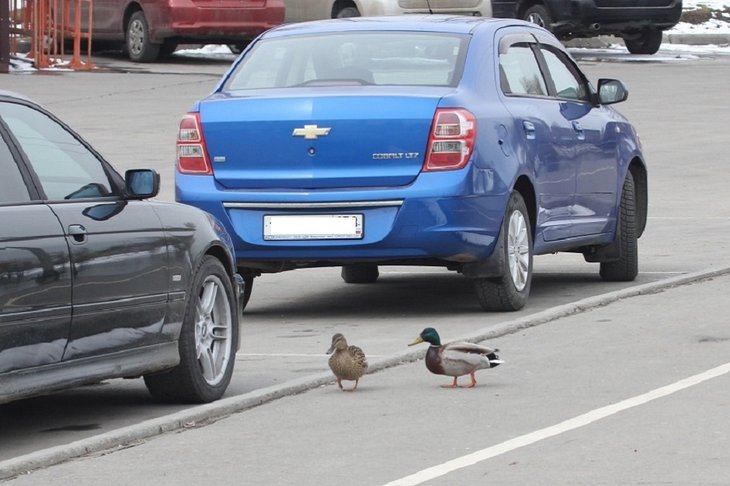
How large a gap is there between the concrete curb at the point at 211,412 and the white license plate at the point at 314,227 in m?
1.00

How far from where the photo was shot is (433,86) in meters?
11.7

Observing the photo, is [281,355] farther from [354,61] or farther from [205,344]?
[354,61]

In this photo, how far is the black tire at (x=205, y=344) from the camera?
8797 mm

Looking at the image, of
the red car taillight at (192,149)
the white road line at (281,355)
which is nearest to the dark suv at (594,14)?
the red car taillight at (192,149)

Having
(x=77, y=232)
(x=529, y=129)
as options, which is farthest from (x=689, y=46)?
(x=77, y=232)

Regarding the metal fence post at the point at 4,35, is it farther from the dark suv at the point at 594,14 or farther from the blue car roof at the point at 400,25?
the blue car roof at the point at 400,25

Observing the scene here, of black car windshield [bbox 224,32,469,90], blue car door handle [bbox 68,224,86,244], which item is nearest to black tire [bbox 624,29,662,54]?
black car windshield [bbox 224,32,469,90]

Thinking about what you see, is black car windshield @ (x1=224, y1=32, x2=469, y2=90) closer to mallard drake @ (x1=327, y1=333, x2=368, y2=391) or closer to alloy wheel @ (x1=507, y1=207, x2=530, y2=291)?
alloy wheel @ (x1=507, y1=207, x2=530, y2=291)

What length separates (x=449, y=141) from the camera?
11258 mm

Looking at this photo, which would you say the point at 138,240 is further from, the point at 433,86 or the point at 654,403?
the point at 433,86

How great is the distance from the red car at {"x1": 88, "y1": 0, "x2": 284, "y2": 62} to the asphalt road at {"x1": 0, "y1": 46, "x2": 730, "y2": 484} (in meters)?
1.10

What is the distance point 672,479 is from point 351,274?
23.9 ft

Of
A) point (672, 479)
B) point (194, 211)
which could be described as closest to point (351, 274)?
point (194, 211)

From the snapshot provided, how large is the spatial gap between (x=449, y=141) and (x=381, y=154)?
0.38 meters
